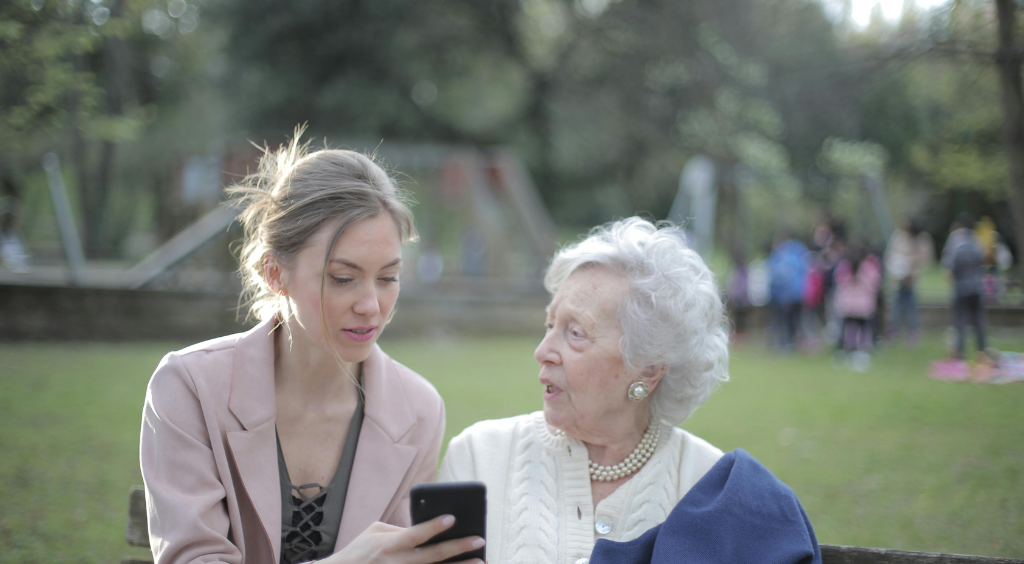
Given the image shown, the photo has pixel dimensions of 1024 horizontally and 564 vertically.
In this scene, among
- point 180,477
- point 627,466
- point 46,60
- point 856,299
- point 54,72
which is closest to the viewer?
point 180,477

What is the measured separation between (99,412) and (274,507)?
188 inches

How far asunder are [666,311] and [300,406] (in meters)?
1.30

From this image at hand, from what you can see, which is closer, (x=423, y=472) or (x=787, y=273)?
(x=423, y=472)

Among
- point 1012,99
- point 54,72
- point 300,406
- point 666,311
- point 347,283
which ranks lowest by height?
point 300,406

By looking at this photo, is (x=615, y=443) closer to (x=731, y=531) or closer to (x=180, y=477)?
(x=731, y=531)

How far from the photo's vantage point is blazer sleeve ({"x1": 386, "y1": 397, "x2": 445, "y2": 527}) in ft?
7.91

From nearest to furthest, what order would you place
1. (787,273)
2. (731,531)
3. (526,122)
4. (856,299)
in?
(731,531)
(856,299)
(787,273)
(526,122)

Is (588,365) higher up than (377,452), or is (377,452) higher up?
(588,365)

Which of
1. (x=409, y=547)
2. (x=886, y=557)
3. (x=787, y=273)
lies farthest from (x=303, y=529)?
(x=787, y=273)

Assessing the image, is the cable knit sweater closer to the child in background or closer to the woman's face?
the woman's face

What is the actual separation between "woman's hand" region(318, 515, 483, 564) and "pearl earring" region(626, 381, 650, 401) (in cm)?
89

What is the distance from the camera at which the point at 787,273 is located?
478 inches

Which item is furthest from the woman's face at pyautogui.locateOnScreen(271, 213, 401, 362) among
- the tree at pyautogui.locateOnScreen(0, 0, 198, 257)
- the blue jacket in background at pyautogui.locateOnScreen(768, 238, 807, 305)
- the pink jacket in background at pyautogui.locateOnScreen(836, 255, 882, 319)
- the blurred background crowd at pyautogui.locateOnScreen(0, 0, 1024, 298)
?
the blue jacket in background at pyautogui.locateOnScreen(768, 238, 807, 305)

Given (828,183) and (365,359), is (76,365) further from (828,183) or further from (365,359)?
(828,183)
